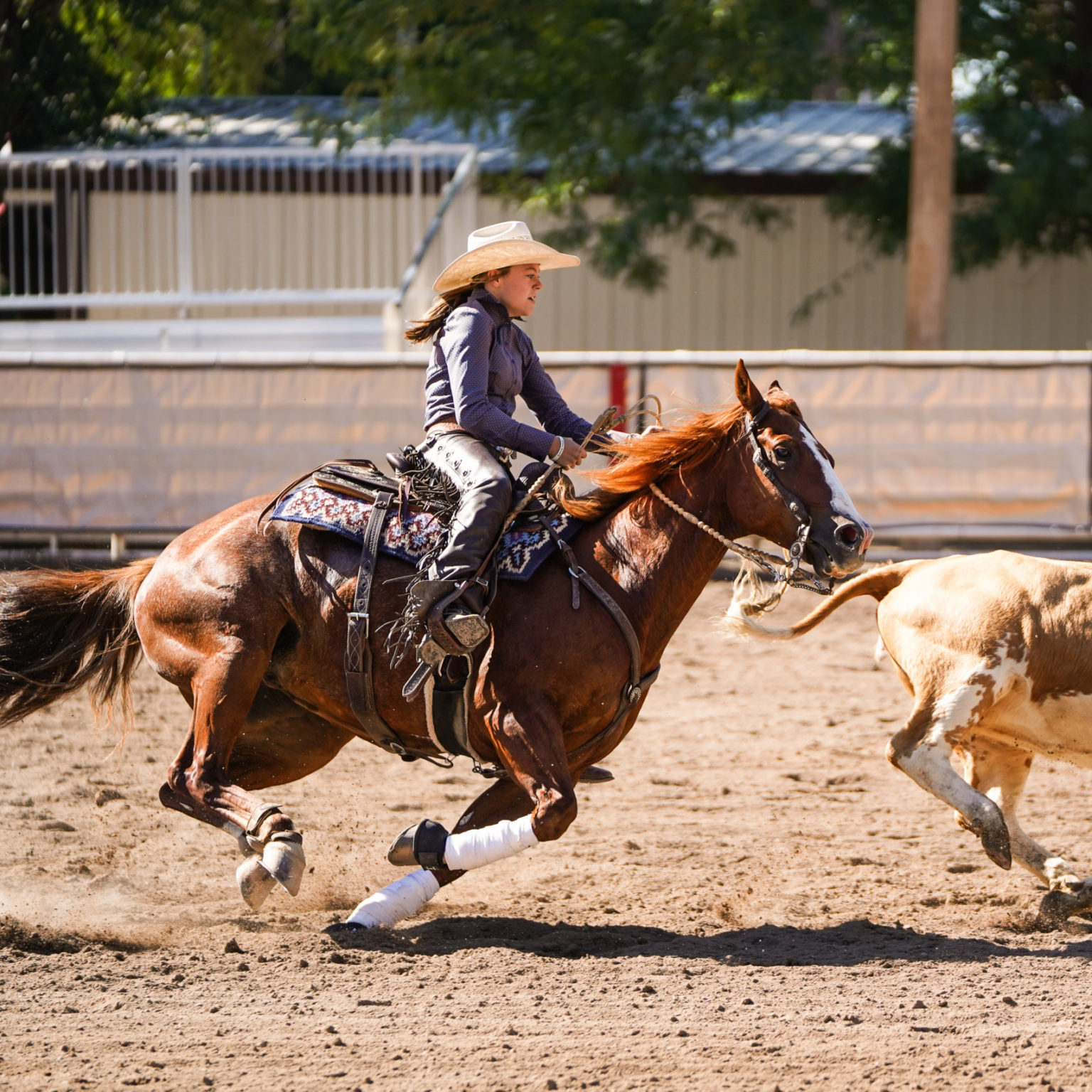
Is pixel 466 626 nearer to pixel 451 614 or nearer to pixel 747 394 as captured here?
pixel 451 614

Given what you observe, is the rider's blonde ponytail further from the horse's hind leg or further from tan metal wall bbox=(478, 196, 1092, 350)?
tan metal wall bbox=(478, 196, 1092, 350)

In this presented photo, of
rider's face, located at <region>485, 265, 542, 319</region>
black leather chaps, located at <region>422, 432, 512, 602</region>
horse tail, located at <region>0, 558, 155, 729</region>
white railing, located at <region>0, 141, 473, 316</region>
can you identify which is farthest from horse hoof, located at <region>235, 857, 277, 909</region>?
white railing, located at <region>0, 141, 473, 316</region>

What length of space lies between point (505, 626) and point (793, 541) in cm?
97

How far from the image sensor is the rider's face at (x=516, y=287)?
4914mm

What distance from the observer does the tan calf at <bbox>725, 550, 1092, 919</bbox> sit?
4.98 meters

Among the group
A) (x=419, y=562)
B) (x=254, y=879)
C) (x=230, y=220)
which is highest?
(x=230, y=220)

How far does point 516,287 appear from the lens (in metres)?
4.92

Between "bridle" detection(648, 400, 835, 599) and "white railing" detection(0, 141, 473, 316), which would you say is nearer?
"bridle" detection(648, 400, 835, 599)

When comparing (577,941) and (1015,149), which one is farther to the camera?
(1015,149)

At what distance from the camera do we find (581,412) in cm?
1166

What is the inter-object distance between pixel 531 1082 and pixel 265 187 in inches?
610

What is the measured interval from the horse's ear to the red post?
22.6 ft

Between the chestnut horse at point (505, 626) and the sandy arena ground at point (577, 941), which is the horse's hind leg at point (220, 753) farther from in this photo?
the sandy arena ground at point (577, 941)

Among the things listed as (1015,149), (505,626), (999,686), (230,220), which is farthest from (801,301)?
(505,626)
